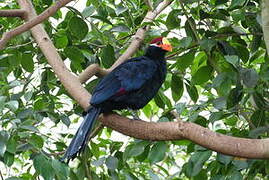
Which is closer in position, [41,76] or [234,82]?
[234,82]

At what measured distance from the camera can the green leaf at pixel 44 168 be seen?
2.07m

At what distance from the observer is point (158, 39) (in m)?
2.82

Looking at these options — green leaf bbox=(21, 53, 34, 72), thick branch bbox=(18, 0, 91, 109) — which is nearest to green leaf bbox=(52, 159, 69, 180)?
thick branch bbox=(18, 0, 91, 109)

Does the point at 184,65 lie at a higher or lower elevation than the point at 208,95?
higher

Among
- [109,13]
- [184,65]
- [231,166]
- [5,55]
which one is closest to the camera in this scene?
[231,166]

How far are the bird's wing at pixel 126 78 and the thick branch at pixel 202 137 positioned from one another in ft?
1.39

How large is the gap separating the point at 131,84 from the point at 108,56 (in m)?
0.18

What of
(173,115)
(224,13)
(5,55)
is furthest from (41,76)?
(224,13)

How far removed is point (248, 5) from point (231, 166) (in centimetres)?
72

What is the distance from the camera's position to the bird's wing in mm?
2493

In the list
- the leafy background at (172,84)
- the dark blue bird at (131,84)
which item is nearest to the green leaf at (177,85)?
the leafy background at (172,84)

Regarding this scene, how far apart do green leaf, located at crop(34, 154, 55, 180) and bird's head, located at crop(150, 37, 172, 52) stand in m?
0.92

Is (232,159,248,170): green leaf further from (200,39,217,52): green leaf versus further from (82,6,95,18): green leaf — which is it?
(82,6,95,18): green leaf

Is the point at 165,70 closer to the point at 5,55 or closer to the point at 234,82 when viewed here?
the point at 234,82
